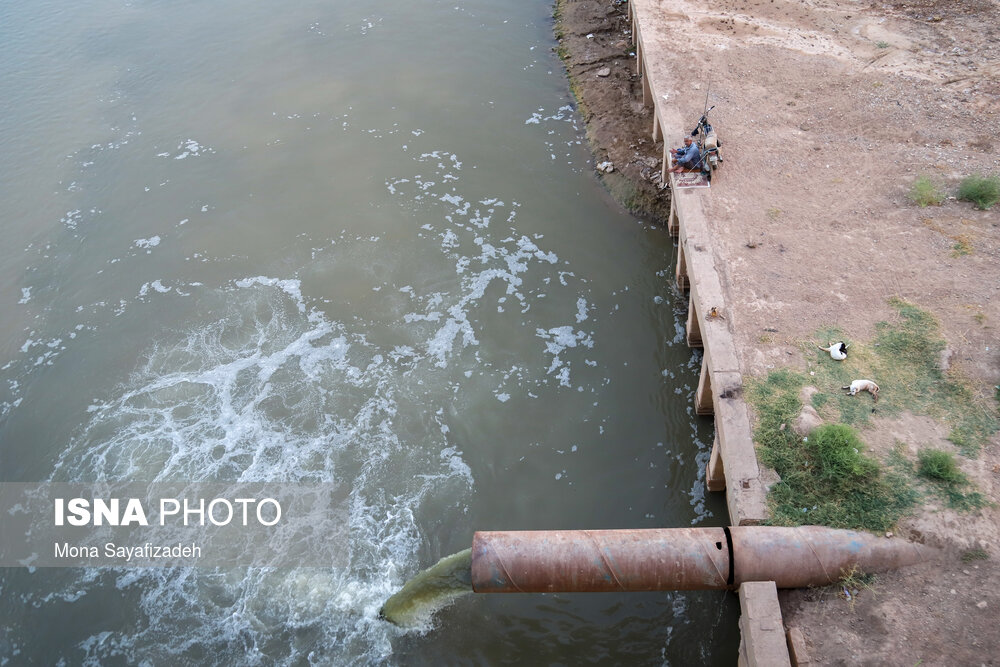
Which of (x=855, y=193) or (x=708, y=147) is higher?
(x=708, y=147)

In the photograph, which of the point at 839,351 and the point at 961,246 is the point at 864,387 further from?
the point at 961,246

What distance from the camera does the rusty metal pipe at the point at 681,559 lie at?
7.53 meters

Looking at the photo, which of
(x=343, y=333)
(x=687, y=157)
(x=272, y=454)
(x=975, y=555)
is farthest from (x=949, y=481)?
(x=343, y=333)

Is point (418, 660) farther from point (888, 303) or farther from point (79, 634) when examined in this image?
point (888, 303)

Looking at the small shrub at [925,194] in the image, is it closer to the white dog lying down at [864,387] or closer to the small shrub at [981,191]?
the small shrub at [981,191]

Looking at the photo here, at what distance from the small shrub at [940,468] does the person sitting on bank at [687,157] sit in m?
6.45

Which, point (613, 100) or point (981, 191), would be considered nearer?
point (981, 191)

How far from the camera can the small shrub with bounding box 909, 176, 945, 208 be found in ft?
38.5

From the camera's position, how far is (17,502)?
11.0 m

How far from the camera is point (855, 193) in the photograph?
480 inches

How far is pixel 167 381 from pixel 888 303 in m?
11.9

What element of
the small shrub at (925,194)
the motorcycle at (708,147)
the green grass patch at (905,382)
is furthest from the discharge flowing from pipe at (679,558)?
the motorcycle at (708,147)

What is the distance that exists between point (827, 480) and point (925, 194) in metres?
6.33

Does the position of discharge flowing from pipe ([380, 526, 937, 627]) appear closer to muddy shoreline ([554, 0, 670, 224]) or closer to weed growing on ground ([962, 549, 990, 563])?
weed growing on ground ([962, 549, 990, 563])
